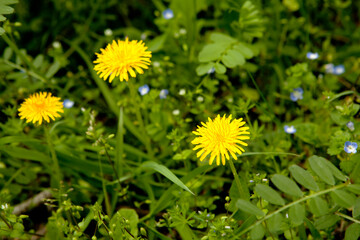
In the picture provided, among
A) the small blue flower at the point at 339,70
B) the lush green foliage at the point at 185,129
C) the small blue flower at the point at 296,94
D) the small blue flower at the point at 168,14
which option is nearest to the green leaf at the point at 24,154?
the lush green foliage at the point at 185,129

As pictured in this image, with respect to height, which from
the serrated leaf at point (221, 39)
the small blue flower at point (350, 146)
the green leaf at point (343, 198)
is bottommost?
the green leaf at point (343, 198)

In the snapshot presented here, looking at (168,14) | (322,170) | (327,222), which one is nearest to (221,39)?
(168,14)

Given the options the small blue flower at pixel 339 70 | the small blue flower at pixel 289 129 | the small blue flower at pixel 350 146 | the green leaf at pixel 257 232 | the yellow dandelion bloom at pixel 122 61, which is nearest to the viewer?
the green leaf at pixel 257 232

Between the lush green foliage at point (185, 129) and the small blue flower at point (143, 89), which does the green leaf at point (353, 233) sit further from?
the small blue flower at point (143, 89)

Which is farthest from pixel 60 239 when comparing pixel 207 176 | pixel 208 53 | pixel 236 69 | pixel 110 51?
pixel 236 69

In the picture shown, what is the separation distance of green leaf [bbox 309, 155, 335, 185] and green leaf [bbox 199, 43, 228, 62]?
91 centimetres

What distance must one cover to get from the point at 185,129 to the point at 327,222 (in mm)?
975

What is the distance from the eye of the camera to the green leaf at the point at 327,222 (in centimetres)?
146

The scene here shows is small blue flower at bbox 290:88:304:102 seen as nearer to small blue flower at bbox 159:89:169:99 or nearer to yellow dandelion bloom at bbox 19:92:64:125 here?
small blue flower at bbox 159:89:169:99

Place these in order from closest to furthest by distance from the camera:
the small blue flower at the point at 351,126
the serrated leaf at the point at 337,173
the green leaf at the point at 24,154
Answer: the serrated leaf at the point at 337,173 → the small blue flower at the point at 351,126 → the green leaf at the point at 24,154

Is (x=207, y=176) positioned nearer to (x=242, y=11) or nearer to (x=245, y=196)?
(x=245, y=196)

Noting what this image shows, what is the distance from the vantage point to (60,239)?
1.78m

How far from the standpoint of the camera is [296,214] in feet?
4.42

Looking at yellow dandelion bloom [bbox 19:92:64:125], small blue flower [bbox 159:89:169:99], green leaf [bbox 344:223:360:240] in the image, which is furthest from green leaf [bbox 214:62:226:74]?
green leaf [bbox 344:223:360:240]
